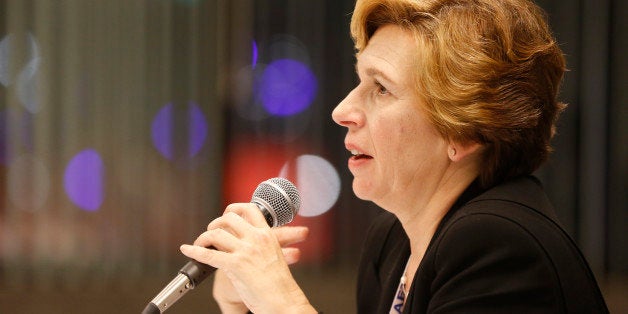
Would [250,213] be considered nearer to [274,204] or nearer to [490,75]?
[274,204]

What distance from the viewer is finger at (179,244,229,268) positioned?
121 centimetres

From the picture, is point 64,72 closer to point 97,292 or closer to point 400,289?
point 97,292

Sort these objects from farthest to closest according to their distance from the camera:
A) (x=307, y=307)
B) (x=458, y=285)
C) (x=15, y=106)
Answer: (x=15, y=106) < (x=307, y=307) < (x=458, y=285)

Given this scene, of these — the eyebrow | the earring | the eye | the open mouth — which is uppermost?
the eyebrow

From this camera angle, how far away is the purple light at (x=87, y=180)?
13.9 feet

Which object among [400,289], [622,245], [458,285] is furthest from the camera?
[622,245]

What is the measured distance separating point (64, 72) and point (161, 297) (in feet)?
11.3

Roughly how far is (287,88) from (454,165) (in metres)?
2.95

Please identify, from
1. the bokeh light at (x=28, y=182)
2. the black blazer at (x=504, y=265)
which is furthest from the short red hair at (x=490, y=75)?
Answer: the bokeh light at (x=28, y=182)

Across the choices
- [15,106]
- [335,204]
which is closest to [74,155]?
[15,106]

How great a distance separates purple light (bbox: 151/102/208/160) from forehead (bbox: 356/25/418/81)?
290cm

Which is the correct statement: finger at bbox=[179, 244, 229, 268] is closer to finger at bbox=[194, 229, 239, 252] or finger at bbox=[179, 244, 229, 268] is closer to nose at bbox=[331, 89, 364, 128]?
finger at bbox=[194, 229, 239, 252]

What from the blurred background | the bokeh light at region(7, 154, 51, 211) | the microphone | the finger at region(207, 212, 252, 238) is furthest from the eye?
the bokeh light at region(7, 154, 51, 211)

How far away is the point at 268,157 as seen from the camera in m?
4.16
